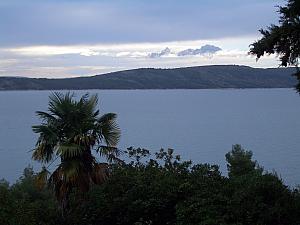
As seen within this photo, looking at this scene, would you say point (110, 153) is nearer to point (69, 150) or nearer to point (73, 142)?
point (73, 142)

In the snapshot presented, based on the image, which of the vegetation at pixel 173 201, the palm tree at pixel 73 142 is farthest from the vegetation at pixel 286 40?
the palm tree at pixel 73 142

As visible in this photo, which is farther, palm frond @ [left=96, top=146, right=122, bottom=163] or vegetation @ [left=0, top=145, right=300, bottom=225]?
palm frond @ [left=96, top=146, right=122, bottom=163]

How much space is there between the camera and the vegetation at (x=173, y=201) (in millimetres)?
11383

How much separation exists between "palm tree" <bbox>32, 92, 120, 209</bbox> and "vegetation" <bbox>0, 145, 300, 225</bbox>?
1.98 ft

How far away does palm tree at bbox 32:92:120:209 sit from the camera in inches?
617

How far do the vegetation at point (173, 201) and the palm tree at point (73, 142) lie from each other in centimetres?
60

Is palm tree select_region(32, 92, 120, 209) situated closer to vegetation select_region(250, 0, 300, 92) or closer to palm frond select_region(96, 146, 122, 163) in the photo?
palm frond select_region(96, 146, 122, 163)

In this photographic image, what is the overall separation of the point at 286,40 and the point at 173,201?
491cm

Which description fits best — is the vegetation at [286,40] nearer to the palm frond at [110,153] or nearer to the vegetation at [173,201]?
the vegetation at [173,201]

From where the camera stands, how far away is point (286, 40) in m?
12.6

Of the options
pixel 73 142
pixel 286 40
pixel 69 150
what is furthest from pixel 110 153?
pixel 286 40

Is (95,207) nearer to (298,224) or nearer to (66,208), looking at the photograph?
(66,208)

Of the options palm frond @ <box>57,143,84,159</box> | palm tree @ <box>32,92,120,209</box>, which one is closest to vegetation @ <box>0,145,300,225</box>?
palm tree @ <box>32,92,120,209</box>

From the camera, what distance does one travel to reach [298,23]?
1236 cm
